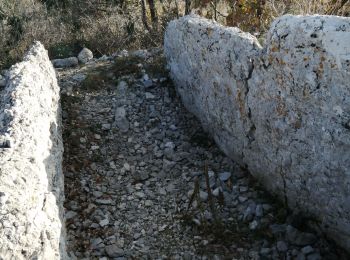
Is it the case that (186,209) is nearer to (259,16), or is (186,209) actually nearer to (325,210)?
(325,210)

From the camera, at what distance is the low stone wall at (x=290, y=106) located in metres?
3.07

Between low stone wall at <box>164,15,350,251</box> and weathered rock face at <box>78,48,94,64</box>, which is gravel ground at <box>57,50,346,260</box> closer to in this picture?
low stone wall at <box>164,15,350,251</box>

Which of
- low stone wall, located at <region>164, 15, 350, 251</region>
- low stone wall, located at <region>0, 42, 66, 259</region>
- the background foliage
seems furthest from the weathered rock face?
low stone wall, located at <region>164, 15, 350, 251</region>

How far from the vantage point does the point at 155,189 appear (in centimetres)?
455

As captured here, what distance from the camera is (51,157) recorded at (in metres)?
3.70

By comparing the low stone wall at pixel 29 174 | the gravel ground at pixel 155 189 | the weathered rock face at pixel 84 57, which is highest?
the low stone wall at pixel 29 174

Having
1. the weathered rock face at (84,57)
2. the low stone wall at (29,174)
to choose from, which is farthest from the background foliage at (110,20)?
the low stone wall at (29,174)

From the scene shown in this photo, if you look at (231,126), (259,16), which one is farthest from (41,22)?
(231,126)

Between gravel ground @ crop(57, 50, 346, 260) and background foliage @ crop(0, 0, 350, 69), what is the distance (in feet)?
6.70

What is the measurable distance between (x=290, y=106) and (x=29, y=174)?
210 cm

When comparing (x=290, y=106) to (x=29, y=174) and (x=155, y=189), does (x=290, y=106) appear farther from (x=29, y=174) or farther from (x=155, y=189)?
(x=29, y=174)

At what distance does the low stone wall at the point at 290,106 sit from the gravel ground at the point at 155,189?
255 millimetres

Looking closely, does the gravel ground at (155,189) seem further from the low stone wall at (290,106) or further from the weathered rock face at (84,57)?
the weathered rock face at (84,57)

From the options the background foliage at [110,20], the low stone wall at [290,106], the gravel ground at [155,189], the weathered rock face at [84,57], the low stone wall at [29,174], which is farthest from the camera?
the weathered rock face at [84,57]
